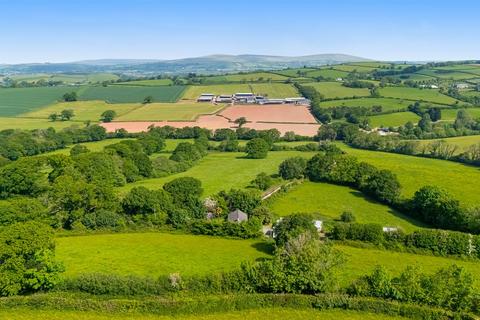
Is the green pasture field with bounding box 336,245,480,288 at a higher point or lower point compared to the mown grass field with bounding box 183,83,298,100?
lower

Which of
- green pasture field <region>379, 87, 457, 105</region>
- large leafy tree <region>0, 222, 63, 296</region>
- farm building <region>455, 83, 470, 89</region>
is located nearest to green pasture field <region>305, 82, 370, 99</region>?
green pasture field <region>379, 87, 457, 105</region>

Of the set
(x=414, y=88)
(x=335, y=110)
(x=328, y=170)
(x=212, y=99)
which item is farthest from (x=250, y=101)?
(x=328, y=170)

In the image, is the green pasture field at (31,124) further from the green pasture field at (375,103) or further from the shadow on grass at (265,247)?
the shadow on grass at (265,247)

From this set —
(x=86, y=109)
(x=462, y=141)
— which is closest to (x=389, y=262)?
(x=462, y=141)

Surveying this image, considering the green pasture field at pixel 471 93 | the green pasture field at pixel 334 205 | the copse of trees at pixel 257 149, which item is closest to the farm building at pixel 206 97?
the copse of trees at pixel 257 149

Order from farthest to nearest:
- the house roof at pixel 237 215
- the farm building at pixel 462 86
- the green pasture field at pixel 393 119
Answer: the farm building at pixel 462 86 → the green pasture field at pixel 393 119 → the house roof at pixel 237 215

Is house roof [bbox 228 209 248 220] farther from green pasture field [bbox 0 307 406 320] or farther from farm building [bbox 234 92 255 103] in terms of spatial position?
farm building [bbox 234 92 255 103]

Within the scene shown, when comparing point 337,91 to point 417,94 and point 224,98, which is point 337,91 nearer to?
point 417,94
